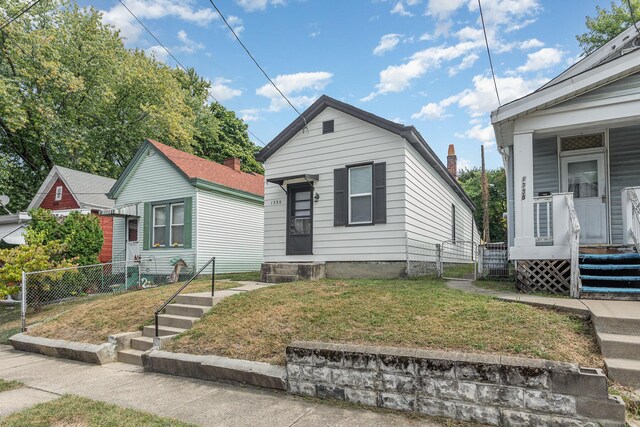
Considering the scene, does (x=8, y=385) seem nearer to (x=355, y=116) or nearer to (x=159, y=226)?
(x=355, y=116)

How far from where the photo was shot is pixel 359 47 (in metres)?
10.7

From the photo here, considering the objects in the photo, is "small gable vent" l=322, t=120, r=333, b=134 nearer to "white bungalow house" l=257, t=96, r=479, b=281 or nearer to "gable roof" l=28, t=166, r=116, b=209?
"white bungalow house" l=257, t=96, r=479, b=281

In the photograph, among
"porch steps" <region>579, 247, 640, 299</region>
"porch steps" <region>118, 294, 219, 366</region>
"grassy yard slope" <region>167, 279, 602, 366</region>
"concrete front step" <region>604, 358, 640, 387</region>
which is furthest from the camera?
"porch steps" <region>118, 294, 219, 366</region>

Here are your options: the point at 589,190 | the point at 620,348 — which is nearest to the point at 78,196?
the point at 589,190

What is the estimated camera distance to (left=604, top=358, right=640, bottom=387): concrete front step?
3377 mm

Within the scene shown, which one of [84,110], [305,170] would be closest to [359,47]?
[305,170]

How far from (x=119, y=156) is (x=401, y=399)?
88.7ft

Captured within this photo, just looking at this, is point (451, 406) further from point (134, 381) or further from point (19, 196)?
point (19, 196)

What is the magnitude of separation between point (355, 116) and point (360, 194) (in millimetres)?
2050

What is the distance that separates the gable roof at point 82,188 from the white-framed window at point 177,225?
449 centimetres

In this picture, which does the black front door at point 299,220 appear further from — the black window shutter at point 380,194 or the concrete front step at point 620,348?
the concrete front step at point 620,348

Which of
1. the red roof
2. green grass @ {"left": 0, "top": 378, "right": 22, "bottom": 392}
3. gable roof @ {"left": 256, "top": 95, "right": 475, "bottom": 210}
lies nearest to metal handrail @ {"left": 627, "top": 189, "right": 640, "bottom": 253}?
gable roof @ {"left": 256, "top": 95, "right": 475, "bottom": 210}

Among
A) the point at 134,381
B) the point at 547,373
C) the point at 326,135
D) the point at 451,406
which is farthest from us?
the point at 326,135

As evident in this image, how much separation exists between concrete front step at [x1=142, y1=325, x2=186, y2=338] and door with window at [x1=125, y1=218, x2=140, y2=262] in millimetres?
8901
